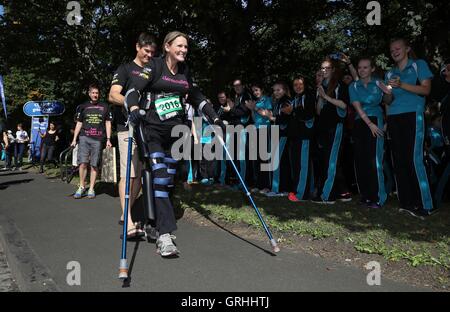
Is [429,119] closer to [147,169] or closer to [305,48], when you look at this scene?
[147,169]

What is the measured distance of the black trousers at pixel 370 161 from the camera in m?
5.83

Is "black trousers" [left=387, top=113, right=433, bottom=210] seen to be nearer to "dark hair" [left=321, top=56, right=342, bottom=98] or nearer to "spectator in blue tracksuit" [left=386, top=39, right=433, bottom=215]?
"spectator in blue tracksuit" [left=386, top=39, right=433, bottom=215]

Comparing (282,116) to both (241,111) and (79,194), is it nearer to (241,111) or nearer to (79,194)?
(241,111)

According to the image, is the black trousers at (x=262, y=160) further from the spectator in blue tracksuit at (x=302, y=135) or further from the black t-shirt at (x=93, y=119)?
the black t-shirt at (x=93, y=119)

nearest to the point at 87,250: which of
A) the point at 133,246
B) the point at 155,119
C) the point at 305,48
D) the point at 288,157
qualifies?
the point at 133,246

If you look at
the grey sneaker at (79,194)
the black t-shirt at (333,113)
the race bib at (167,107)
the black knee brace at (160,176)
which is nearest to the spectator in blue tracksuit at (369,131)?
the black t-shirt at (333,113)

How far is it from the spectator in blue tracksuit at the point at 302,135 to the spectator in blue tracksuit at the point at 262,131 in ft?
2.63

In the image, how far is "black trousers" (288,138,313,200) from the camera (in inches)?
255

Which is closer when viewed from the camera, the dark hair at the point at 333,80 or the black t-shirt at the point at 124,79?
the black t-shirt at the point at 124,79

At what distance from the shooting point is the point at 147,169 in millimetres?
4375

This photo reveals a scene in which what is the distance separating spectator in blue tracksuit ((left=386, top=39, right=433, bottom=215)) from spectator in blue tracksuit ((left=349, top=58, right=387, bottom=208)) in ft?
0.99

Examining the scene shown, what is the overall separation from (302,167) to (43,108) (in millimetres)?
12780

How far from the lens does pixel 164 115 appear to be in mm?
4363
